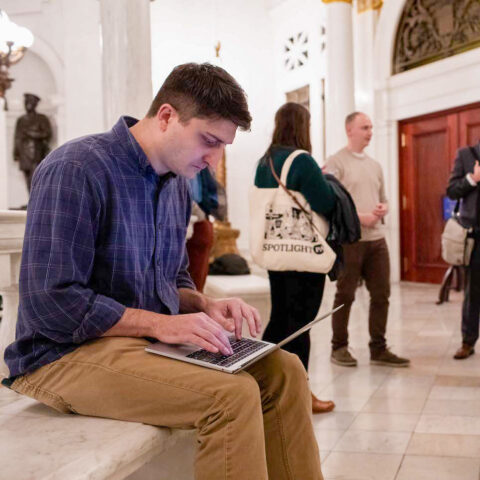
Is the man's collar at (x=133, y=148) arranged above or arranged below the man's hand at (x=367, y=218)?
above

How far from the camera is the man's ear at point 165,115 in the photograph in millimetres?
1603

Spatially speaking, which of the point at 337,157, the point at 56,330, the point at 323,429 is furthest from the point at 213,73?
the point at 337,157

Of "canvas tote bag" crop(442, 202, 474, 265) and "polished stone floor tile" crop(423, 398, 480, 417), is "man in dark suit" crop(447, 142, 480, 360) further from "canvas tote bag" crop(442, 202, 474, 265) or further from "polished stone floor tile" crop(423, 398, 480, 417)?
"polished stone floor tile" crop(423, 398, 480, 417)

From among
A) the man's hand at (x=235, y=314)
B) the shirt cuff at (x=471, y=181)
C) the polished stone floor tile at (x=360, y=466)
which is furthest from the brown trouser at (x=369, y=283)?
the man's hand at (x=235, y=314)

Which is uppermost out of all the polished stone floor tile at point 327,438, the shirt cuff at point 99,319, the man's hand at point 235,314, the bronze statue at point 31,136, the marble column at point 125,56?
the bronze statue at point 31,136

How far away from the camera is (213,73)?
1.57 metres

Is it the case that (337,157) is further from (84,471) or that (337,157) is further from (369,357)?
(84,471)

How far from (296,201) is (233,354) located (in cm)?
174

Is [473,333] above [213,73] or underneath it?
underneath

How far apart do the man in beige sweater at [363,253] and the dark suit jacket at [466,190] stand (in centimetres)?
51

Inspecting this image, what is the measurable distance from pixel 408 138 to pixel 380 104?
757 millimetres

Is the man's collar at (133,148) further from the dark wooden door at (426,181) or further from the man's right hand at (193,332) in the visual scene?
the dark wooden door at (426,181)

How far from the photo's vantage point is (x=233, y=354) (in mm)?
1530

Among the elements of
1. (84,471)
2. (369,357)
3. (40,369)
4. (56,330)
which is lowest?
(369,357)
